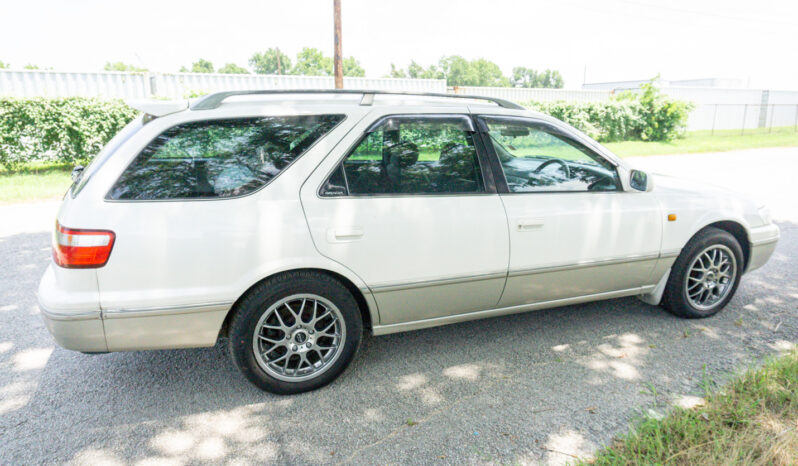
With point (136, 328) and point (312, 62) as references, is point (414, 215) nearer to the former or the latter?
point (136, 328)

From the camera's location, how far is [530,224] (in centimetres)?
350

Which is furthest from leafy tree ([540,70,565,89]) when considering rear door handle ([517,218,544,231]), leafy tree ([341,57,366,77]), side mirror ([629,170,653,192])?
rear door handle ([517,218,544,231])

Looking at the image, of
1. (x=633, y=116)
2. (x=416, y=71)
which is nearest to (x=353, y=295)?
(x=633, y=116)

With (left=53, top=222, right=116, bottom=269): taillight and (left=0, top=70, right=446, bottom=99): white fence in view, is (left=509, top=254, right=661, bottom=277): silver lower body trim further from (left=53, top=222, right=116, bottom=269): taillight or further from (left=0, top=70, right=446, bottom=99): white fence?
(left=0, top=70, right=446, bottom=99): white fence

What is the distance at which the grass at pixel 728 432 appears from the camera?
2.46 metres

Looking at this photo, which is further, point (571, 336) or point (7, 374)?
point (571, 336)

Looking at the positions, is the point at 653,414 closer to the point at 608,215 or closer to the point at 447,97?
the point at 608,215

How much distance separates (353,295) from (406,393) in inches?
25.9

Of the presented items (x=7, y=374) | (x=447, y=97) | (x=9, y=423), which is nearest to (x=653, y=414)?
(x=447, y=97)

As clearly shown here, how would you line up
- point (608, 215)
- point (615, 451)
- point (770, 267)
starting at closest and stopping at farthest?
point (615, 451) → point (608, 215) → point (770, 267)

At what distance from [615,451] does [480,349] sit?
4.38ft

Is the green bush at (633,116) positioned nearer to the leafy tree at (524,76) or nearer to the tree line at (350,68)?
the tree line at (350,68)

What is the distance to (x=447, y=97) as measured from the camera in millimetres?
3654

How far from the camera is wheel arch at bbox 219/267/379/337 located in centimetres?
301
